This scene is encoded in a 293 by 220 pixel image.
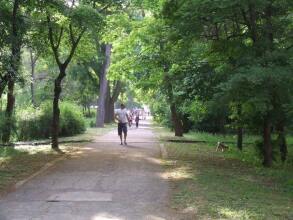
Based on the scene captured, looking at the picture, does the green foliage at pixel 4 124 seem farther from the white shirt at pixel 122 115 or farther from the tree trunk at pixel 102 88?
the tree trunk at pixel 102 88

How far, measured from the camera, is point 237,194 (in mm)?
10602

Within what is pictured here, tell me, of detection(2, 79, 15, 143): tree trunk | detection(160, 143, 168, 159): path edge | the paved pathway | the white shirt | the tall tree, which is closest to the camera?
the paved pathway

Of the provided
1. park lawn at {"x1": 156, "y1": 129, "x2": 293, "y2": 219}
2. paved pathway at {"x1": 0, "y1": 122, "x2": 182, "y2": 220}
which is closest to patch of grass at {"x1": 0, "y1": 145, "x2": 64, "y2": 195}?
paved pathway at {"x1": 0, "y1": 122, "x2": 182, "y2": 220}

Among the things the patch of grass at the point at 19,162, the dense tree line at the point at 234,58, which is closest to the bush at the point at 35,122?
the patch of grass at the point at 19,162

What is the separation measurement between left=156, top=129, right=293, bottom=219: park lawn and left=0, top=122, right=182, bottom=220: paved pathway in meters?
0.46

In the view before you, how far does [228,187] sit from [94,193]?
120 inches

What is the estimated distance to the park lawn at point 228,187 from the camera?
8961 millimetres

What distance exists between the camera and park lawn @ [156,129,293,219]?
8.96 m

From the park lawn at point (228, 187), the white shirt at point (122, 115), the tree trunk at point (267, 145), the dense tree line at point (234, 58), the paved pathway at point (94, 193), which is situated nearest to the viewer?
the paved pathway at point (94, 193)

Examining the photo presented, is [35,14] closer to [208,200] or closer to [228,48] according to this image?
[228,48]

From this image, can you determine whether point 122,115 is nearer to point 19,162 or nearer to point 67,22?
point 67,22

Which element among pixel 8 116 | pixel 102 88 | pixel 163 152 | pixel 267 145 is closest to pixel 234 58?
pixel 267 145

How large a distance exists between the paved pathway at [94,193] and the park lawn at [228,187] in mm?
461

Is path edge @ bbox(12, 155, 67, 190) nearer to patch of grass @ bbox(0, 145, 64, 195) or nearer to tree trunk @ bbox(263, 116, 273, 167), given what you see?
patch of grass @ bbox(0, 145, 64, 195)
